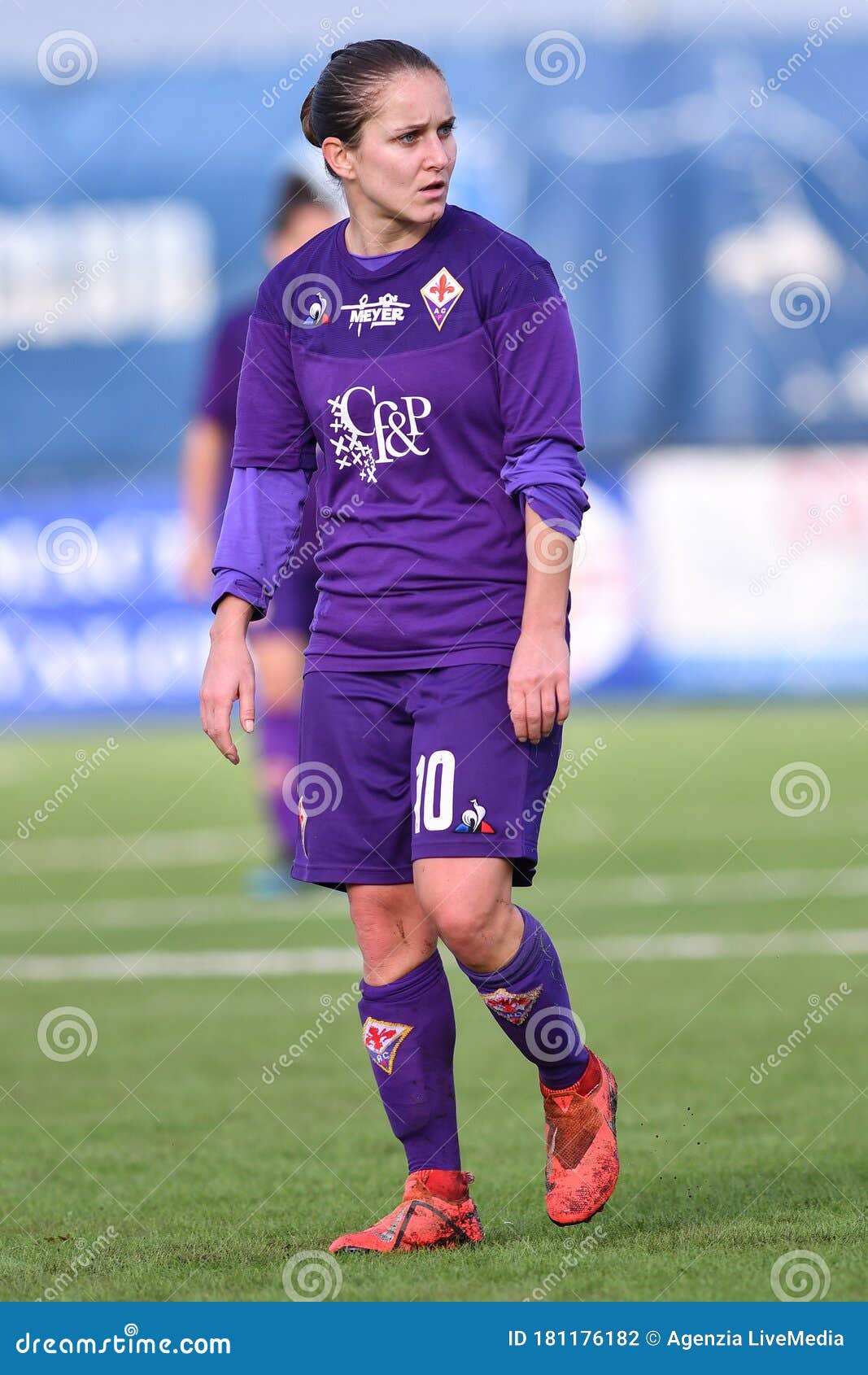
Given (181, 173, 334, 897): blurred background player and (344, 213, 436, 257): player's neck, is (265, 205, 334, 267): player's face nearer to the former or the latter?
(181, 173, 334, 897): blurred background player

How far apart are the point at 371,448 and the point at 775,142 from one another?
46.6ft

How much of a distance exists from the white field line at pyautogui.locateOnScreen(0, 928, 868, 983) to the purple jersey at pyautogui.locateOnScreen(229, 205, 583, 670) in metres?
3.67

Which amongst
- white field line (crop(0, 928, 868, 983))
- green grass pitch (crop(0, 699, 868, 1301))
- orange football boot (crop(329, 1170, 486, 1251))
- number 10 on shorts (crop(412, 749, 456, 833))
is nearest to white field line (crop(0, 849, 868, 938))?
green grass pitch (crop(0, 699, 868, 1301))

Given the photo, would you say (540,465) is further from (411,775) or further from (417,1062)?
(417,1062)

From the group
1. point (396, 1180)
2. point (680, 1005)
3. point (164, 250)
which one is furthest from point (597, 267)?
point (396, 1180)

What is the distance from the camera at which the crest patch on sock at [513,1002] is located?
3.75m

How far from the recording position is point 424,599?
3.72 metres

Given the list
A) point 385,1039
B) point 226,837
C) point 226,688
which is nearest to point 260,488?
point 226,688

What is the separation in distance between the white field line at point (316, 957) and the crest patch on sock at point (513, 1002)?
11.5 ft

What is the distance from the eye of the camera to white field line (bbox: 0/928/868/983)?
7.30 meters

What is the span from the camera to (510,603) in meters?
3.73

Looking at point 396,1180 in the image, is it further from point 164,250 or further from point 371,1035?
point 164,250

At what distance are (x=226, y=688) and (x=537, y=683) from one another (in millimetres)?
570

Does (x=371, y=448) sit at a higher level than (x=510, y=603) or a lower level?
higher
